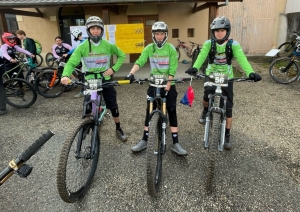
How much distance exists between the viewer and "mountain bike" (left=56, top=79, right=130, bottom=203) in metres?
2.21

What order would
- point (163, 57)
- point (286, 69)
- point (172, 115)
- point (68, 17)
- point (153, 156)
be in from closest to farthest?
point (153, 156) < point (163, 57) < point (172, 115) < point (286, 69) < point (68, 17)

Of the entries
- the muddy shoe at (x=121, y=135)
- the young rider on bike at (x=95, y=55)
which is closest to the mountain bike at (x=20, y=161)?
the young rider on bike at (x=95, y=55)

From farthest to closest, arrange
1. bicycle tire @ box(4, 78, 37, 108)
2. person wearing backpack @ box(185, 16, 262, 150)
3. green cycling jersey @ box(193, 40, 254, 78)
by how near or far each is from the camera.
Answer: bicycle tire @ box(4, 78, 37, 108)
green cycling jersey @ box(193, 40, 254, 78)
person wearing backpack @ box(185, 16, 262, 150)

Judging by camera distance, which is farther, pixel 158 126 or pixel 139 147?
pixel 139 147

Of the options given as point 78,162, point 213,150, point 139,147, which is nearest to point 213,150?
point 213,150

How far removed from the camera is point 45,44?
412 inches

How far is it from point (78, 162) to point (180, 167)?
1351 mm

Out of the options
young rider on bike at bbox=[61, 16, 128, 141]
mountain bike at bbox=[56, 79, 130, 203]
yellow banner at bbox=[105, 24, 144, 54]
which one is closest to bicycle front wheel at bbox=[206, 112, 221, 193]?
mountain bike at bbox=[56, 79, 130, 203]

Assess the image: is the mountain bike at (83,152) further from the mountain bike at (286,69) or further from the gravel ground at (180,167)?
the mountain bike at (286,69)

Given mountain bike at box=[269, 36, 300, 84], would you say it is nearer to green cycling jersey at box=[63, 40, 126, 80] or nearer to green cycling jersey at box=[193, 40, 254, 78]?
green cycling jersey at box=[193, 40, 254, 78]

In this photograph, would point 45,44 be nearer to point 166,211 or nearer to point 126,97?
point 126,97

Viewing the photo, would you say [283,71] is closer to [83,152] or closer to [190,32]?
[190,32]

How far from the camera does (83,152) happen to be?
254 centimetres

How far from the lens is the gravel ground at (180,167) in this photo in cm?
233
